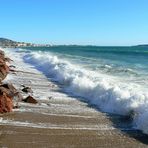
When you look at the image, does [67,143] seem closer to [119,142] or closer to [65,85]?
[119,142]

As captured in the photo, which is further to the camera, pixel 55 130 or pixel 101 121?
pixel 101 121

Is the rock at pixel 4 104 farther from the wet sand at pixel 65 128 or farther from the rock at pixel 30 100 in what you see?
the rock at pixel 30 100

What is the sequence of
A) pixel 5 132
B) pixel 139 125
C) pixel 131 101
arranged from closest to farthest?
pixel 5 132 → pixel 139 125 → pixel 131 101

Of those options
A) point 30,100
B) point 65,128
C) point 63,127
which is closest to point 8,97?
point 30,100

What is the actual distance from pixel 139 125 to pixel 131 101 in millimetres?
2713

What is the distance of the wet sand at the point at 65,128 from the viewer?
11.0 m

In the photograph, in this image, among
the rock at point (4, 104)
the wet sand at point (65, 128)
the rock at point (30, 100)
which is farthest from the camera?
the rock at point (30, 100)

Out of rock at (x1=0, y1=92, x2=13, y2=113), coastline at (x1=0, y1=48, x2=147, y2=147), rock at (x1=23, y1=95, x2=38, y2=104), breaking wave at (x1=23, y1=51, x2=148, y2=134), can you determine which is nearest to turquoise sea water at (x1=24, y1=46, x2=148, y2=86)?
breaking wave at (x1=23, y1=51, x2=148, y2=134)

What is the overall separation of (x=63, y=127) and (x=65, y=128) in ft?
0.37

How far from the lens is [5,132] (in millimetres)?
11648

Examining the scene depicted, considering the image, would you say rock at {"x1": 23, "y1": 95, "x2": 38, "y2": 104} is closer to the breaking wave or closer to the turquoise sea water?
the breaking wave

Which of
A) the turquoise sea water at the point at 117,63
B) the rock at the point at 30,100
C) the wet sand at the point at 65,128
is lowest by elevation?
the turquoise sea water at the point at 117,63

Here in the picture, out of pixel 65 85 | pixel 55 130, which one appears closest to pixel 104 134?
pixel 55 130

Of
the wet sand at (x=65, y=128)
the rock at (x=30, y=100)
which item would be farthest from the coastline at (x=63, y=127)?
the rock at (x=30, y=100)
